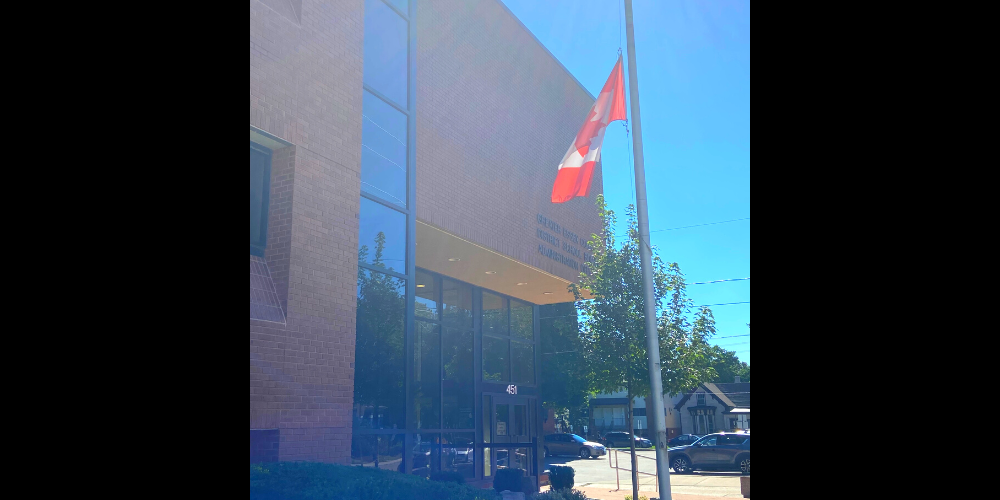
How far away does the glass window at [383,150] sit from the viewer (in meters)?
11.6

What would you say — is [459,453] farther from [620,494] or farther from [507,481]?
[620,494]

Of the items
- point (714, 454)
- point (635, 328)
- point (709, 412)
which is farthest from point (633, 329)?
point (709, 412)

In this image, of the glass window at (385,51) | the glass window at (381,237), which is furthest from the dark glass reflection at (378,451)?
the glass window at (385,51)

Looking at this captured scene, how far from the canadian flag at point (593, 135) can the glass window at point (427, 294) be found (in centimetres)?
715

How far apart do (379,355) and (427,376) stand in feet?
20.0

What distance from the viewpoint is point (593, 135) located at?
11242 mm

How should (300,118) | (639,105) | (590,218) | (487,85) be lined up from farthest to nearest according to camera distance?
(590,218) → (487,85) → (639,105) → (300,118)

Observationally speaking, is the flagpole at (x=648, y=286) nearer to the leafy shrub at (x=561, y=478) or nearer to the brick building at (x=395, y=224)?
the brick building at (x=395, y=224)

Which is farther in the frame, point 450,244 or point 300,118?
point 450,244

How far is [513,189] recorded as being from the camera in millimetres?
17875

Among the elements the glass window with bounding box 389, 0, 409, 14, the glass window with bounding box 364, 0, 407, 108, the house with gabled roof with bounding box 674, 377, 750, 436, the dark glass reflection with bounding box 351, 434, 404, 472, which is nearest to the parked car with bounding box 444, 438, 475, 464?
the dark glass reflection with bounding box 351, 434, 404, 472
